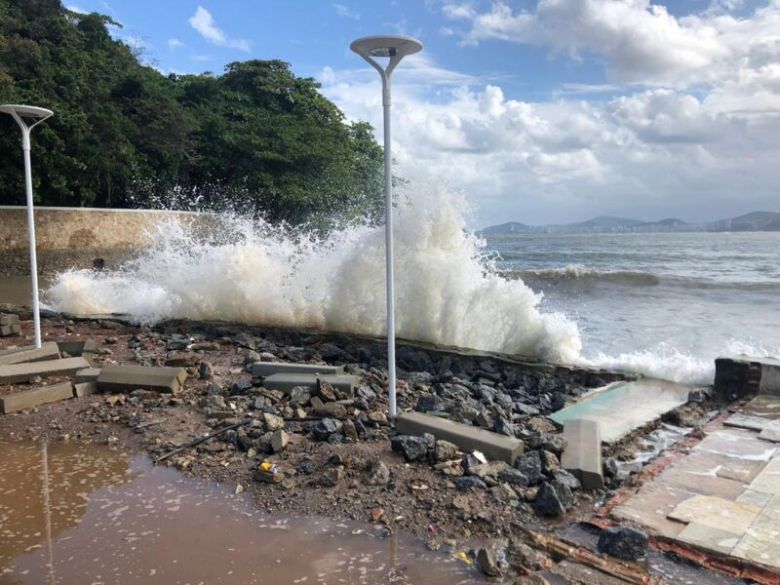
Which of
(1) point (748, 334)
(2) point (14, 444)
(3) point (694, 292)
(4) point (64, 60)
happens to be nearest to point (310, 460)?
(2) point (14, 444)

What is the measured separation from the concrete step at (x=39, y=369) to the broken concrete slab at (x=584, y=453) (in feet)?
17.6

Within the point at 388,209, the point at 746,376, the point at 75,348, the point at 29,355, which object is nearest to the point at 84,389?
the point at 29,355

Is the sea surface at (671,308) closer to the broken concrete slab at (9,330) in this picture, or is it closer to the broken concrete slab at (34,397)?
the broken concrete slab at (34,397)

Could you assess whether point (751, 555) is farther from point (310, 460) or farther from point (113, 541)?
point (113, 541)

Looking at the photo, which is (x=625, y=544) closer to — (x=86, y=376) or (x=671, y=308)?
(x=86, y=376)

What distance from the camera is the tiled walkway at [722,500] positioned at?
3260mm

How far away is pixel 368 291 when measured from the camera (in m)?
9.85

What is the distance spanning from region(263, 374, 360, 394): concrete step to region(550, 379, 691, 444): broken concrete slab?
80.2 inches

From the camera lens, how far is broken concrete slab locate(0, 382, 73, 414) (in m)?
5.63

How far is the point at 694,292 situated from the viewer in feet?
61.4

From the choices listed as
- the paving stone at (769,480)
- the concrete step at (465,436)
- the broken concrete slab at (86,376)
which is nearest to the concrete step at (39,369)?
the broken concrete slab at (86,376)

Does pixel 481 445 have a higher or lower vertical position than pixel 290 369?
lower

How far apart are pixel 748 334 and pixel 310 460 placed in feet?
33.6

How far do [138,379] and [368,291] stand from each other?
14.6 feet
